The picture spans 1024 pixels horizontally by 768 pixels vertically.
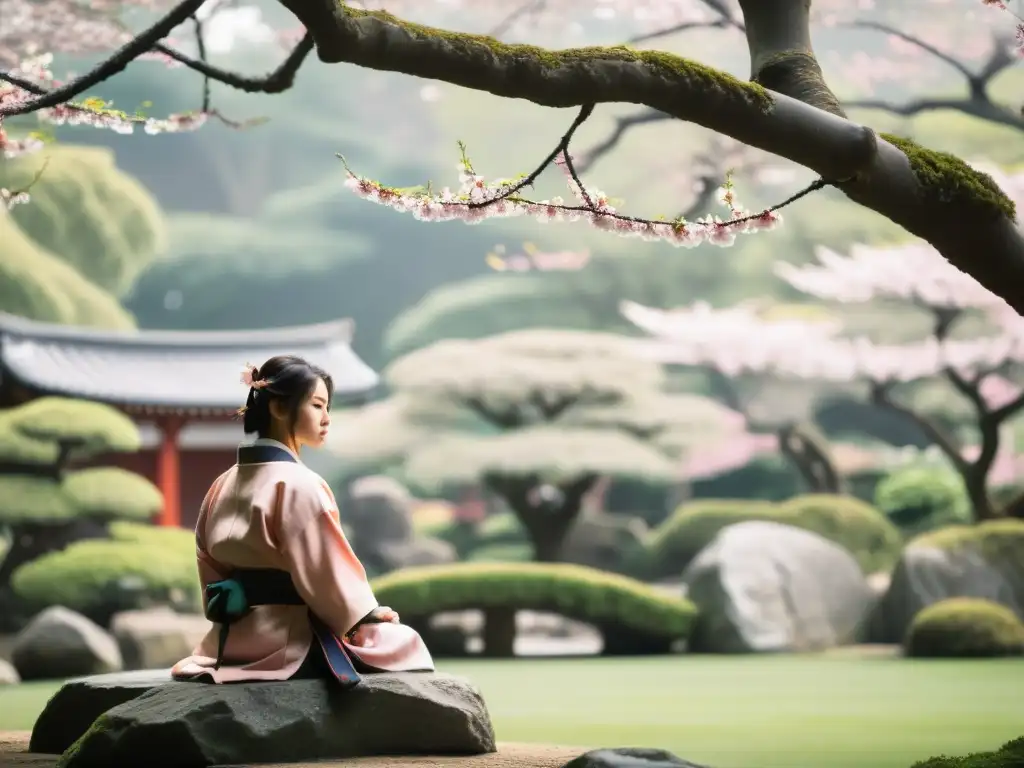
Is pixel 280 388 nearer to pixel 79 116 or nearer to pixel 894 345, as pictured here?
pixel 79 116

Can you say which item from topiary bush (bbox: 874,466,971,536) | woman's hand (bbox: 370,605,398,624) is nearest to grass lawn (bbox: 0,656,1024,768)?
woman's hand (bbox: 370,605,398,624)

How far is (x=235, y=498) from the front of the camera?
3631 mm

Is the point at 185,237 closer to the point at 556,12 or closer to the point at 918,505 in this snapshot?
the point at 556,12

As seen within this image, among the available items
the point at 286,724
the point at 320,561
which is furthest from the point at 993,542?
the point at 286,724

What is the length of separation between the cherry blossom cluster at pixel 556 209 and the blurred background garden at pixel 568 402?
1142mm

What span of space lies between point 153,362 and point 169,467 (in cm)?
140

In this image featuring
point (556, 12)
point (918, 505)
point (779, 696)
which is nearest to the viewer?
point (779, 696)

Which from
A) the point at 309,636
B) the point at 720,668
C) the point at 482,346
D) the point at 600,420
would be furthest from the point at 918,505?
A: the point at 309,636

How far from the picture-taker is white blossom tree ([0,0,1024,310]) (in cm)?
303

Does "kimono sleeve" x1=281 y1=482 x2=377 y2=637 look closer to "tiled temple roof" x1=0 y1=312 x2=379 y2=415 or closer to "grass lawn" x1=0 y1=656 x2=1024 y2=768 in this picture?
"grass lawn" x1=0 y1=656 x2=1024 y2=768

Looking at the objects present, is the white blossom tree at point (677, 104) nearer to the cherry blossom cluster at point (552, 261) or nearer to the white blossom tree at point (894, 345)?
the white blossom tree at point (894, 345)

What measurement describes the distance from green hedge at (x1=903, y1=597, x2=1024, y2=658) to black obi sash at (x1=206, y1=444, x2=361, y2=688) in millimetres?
7324

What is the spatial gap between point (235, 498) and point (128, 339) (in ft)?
38.0

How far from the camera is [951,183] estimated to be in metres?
3.42
